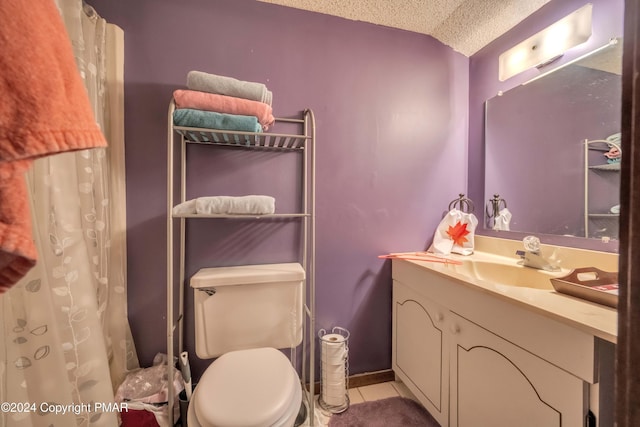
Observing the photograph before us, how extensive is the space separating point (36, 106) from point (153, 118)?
0.97 meters

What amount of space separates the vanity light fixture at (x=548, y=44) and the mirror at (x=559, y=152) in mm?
79

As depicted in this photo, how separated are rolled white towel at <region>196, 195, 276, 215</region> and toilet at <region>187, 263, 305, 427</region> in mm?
301

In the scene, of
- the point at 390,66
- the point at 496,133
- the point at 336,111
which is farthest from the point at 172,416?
the point at 496,133

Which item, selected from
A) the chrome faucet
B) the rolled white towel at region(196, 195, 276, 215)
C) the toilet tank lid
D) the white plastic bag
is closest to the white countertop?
the chrome faucet

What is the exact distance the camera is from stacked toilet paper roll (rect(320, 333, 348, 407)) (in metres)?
1.27

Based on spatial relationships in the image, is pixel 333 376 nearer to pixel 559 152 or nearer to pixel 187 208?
pixel 187 208

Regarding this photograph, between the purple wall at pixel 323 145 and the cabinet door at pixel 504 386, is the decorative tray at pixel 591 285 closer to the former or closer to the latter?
the cabinet door at pixel 504 386

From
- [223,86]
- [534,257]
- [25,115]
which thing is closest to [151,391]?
[25,115]

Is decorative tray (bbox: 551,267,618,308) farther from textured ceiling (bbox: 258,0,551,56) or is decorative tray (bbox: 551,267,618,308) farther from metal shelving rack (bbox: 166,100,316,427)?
textured ceiling (bbox: 258,0,551,56)

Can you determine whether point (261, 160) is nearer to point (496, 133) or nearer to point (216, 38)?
point (216, 38)

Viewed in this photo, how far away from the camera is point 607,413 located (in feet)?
1.98

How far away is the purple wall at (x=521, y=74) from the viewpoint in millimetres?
1010

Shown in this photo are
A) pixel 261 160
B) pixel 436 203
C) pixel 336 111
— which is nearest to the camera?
pixel 261 160

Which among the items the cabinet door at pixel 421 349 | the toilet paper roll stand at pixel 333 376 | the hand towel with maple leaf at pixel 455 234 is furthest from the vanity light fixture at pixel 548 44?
the toilet paper roll stand at pixel 333 376
